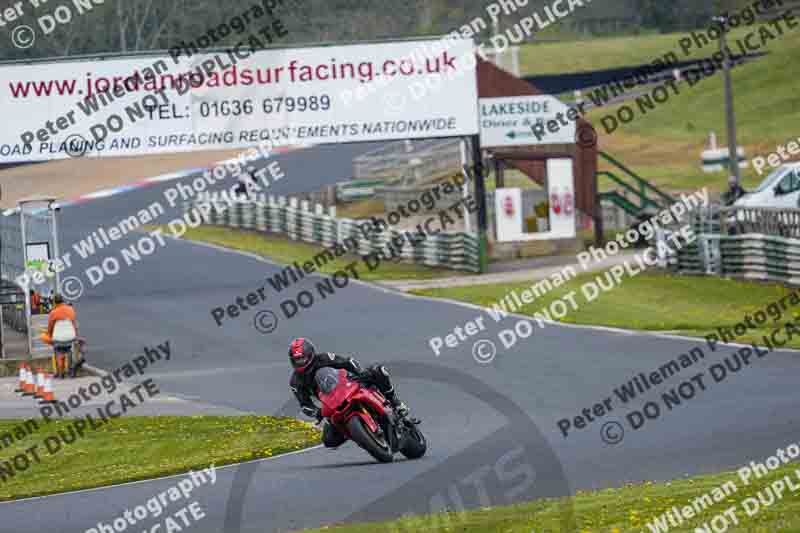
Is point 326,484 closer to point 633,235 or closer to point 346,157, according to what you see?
point 633,235

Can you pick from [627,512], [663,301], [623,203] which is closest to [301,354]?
[627,512]

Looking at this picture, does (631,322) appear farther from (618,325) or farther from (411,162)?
(411,162)

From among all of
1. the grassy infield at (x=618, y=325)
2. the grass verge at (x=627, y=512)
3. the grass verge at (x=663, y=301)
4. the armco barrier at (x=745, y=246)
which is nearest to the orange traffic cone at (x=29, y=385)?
the grassy infield at (x=618, y=325)

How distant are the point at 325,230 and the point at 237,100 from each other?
11.6 metres

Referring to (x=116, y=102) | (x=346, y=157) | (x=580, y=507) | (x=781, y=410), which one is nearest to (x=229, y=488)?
(x=580, y=507)

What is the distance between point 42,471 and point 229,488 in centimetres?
380

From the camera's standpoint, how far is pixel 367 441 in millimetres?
14094

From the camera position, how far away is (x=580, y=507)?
37.6 ft

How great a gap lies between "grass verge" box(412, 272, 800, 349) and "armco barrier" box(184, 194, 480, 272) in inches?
167

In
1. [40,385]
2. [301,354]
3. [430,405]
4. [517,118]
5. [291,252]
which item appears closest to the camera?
[301,354]

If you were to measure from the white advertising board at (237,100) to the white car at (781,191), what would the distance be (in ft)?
22.8

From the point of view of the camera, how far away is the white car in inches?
1325

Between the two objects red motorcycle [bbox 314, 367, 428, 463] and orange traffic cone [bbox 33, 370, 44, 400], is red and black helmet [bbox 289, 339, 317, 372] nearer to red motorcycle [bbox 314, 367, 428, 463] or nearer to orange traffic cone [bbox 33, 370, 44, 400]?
red motorcycle [bbox 314, 367, 428, 463]

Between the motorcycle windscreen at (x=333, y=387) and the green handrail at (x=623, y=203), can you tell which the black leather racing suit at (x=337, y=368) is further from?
the green handrail at (x=623, y=203)
